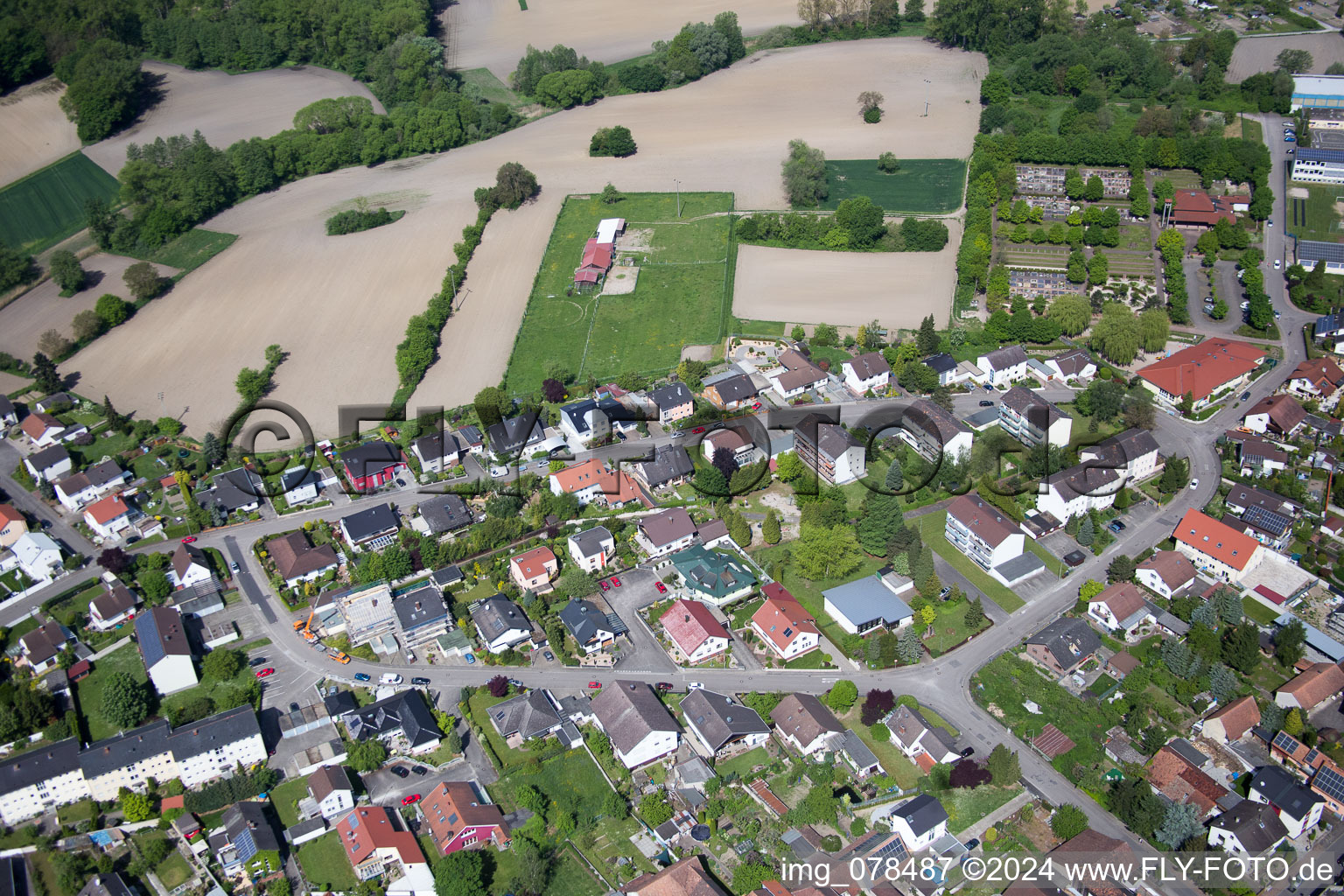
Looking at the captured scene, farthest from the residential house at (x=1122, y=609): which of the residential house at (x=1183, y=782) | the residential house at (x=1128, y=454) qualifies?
the residential house at (x=1128, y=454)

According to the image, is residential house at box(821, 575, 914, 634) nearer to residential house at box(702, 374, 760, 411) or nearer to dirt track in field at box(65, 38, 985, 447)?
residential house at box(702, 374, 760, 411)

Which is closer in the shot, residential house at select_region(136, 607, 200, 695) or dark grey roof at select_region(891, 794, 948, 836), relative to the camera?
dark grey roof at select_region(891, 794, 948, 836)

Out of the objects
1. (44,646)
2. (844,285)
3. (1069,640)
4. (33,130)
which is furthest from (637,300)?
(33,130)

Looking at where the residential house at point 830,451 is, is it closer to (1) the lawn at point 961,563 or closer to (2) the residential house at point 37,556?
(1) the lawn at point 961,563

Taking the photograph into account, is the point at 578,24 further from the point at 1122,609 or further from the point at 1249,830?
the point at 1249,830

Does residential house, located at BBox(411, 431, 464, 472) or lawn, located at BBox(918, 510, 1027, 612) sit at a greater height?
residential house, located at BBox(411, 431, 464, 472)

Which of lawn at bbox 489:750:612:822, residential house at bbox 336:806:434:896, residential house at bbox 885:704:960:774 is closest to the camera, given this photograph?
residential house at bbox 336:806:434:896

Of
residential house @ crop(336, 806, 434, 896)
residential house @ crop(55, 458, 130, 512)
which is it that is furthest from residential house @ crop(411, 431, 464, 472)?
residential house @ crop(336, 806, 434, 896)
